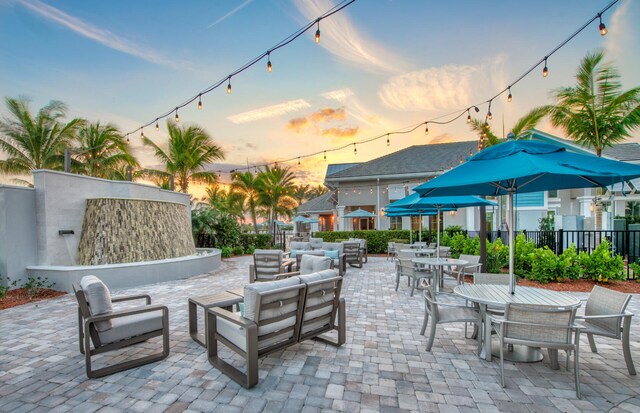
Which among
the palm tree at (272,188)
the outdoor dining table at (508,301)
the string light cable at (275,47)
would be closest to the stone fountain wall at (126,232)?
the string light cable at (275,47)

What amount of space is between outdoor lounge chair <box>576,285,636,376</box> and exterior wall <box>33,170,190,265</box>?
35.6ft

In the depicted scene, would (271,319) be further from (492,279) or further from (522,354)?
(492,279)

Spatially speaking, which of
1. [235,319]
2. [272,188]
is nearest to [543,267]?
[235,319]

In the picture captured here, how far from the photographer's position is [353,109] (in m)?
12.4

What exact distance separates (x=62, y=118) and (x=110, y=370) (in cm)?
1681

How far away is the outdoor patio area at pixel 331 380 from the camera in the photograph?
8.45ft

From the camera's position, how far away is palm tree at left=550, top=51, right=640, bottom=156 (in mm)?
9172

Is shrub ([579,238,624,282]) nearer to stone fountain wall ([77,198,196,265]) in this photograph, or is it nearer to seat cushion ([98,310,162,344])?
seat cushion ([98,310,162,344])

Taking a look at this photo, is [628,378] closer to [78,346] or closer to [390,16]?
[78,346]

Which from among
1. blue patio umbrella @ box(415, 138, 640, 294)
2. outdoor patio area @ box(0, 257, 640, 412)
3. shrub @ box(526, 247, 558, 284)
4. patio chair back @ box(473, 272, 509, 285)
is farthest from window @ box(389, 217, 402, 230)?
blue patio umbrella @ box(415, 138, 640, 294)

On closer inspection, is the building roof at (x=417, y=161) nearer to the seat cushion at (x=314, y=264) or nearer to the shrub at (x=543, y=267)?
the shrub at (x=543, y=267)

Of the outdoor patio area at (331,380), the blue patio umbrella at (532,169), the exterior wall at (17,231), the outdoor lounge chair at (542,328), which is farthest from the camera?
the exterior wall at (17,231)

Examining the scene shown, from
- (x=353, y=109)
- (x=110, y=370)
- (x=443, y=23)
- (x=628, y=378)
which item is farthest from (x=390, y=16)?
(x=110, y=370)

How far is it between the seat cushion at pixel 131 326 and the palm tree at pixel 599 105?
13.3m
